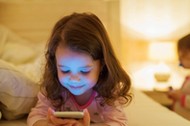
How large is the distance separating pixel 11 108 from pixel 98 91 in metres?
0.31

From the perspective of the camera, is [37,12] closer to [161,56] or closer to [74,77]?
[161,56]

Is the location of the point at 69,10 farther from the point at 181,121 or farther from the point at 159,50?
the point at 181,121

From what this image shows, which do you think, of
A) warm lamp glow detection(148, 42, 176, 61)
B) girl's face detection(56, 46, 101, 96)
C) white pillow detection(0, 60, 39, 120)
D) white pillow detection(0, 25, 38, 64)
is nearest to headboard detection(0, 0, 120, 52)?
white pillow detection(0, 25, 38, 64)

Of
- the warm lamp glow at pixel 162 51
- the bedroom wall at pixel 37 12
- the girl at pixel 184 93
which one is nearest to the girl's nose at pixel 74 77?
the girl at pixel 184 93

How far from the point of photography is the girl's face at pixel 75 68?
2.92 feet

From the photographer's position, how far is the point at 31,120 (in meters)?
1.01

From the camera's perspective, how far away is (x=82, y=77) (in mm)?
902

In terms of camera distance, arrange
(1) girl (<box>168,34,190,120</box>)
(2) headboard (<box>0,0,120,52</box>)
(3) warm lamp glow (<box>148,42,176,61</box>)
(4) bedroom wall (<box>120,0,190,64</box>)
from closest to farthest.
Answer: (1) girl (<box>168,34,190,120</box>)
(2) headboard (<box>0,0,120,52</box>)
(3) warm lamp glow (<box>148,42,176,61</box>)
(4) bedroom wall (<box>120,0,190,64</box>)

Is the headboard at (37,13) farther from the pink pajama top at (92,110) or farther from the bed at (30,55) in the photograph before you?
the pink pajama top at (92,110)

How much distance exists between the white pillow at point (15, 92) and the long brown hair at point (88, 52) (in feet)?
0.21

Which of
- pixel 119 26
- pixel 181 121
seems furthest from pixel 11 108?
pixel 119 26

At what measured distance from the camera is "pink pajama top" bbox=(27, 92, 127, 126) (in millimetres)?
1013

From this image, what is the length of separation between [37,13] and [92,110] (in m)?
1.24

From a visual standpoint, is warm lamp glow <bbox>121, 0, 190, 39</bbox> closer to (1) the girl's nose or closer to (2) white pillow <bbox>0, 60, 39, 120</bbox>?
(2) white pillow <bbox>0, 60, 39, 120</bbox>
